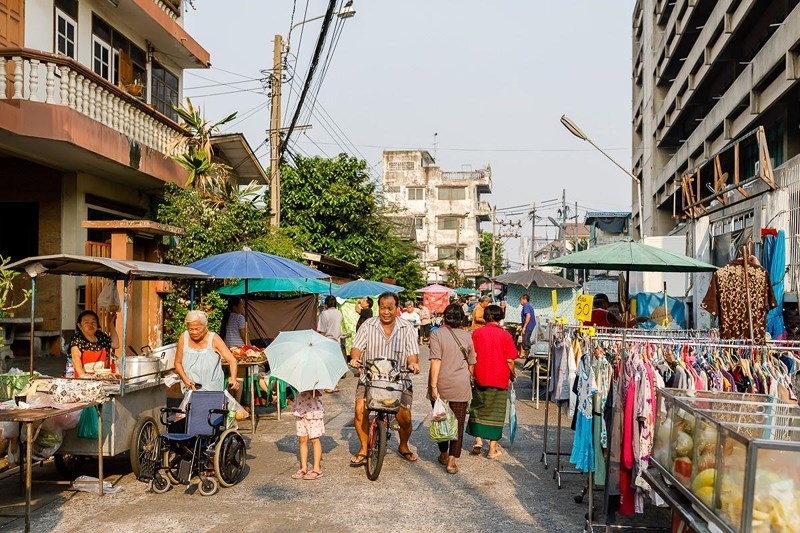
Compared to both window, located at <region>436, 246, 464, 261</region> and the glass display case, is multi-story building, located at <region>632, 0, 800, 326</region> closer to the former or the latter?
the glass display case

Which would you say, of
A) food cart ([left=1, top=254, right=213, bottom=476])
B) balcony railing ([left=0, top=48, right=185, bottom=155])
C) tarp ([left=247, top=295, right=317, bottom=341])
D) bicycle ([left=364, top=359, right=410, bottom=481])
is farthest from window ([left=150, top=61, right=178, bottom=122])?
bicycle ([left=364, top=359, right=410, bottom=481])

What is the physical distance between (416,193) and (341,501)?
62593 mm

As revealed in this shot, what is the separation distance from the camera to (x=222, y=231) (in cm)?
1434

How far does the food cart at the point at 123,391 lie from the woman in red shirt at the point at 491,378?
3.61m

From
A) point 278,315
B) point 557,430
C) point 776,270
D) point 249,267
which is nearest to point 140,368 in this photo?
point 249,267

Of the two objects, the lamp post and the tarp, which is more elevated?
the lamp post

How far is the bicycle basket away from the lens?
799cm

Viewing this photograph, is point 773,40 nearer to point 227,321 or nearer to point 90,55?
point 227,321

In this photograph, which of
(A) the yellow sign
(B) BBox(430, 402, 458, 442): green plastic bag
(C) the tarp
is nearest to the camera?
(B) BBox(430, 402, 458, 442): green plastic bag

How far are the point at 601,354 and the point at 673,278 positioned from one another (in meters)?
12.6

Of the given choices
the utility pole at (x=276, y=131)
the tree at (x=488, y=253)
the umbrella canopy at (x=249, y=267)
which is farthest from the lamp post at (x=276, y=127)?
the tree at (x=488, y=253)

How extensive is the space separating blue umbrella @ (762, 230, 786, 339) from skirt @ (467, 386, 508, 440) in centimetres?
390

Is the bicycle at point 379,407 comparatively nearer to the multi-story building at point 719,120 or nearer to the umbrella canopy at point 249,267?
the umbrella canopy at point 249,267

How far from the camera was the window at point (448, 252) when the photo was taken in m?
68.7
